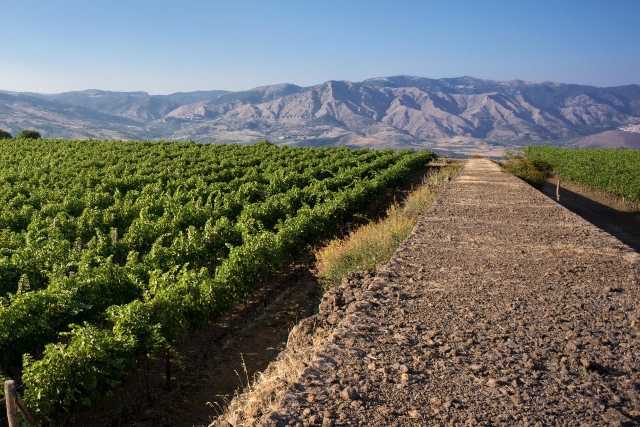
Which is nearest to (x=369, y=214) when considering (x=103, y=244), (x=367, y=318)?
(x=103, y=244)

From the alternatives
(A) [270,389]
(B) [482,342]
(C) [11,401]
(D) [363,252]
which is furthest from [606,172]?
(C) [11,401]

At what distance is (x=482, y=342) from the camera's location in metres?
5.39

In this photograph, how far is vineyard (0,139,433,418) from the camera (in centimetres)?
637

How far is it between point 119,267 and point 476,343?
6.43 m

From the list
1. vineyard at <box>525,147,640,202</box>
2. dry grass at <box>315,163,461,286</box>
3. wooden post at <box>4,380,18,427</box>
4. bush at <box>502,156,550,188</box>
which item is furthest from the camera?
bush at <box>502,156,550,188</box>

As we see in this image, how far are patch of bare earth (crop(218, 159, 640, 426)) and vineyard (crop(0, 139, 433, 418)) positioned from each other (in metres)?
2.08

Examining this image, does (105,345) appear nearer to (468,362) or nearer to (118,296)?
(118,296)

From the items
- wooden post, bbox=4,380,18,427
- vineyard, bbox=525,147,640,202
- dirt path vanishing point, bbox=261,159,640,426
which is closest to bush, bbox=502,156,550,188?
vineyard, bbox=525,147,640,202

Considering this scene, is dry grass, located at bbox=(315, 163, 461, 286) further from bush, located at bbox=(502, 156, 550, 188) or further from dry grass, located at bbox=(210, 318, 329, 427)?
bush, located at bbox=(502, 156, 550, 188)

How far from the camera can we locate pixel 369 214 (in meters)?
20.7

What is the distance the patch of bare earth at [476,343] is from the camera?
425cm

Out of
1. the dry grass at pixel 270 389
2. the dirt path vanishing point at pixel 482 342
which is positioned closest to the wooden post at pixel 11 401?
the dry grass at pixel 270 389

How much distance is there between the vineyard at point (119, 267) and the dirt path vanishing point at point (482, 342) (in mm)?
2439

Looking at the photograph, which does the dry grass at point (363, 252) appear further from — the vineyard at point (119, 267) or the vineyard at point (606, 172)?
the vineyard at point (606, 172)
